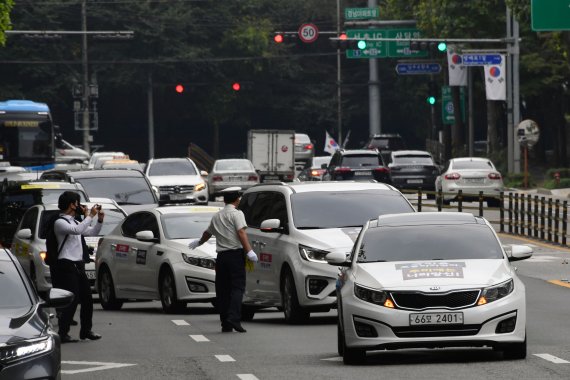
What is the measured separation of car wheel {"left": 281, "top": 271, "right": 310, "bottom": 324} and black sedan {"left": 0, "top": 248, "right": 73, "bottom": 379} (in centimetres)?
713

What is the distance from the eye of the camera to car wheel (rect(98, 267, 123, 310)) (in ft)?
78.5

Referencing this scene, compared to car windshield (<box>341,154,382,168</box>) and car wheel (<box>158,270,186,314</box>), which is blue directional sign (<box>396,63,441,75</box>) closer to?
car windshield (<box>341,154,382,168</box>)

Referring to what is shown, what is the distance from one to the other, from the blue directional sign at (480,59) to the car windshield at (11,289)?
4565cm

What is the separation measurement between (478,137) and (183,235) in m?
80.6

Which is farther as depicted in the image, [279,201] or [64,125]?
[64,125]

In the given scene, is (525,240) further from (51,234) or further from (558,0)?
(51,234)

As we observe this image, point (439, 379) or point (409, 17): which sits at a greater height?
point (409, 17)

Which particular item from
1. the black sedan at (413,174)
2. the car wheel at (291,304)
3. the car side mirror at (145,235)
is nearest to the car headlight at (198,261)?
the car side mirror at (145,235)

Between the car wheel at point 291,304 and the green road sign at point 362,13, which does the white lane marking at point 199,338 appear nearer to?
the car wheel at point 291,304

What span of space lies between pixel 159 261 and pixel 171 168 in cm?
2834

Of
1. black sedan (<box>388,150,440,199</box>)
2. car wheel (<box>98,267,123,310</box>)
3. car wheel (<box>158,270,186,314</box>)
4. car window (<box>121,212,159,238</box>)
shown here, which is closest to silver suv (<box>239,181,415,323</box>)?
car wheel (<box>158,270,186,314</box>)

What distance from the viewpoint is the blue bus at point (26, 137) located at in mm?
57188

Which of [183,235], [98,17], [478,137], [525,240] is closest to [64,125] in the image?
[98,17]

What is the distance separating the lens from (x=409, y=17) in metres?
79.0
